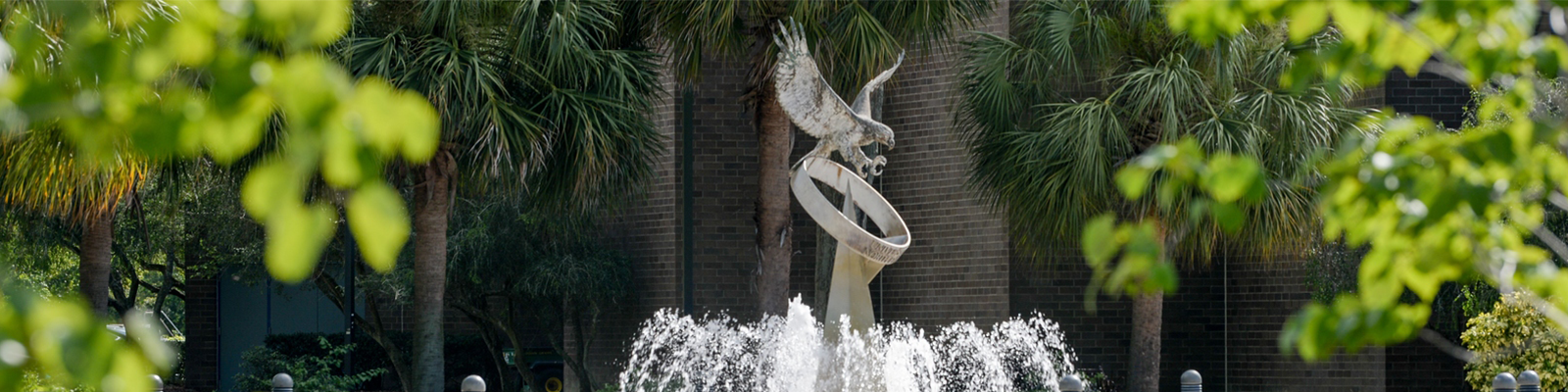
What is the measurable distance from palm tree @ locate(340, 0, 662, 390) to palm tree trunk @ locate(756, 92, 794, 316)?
1054 mm

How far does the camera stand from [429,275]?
14.4 metres

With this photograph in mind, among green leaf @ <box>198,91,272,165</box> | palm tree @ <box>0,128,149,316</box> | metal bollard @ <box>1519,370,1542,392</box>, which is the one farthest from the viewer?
palm tree @ <box>0,128,149,316</box>

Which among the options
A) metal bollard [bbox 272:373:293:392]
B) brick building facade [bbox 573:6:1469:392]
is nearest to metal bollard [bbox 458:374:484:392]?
metal bollard [bbox 272:373:293:392]

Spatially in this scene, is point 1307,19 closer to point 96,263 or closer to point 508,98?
point 508,98

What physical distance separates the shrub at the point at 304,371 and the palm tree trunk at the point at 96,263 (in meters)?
1.82

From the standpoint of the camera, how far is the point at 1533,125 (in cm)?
259

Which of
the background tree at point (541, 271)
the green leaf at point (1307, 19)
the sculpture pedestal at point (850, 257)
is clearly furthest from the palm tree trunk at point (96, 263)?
the green leaf at point (1307, 19)

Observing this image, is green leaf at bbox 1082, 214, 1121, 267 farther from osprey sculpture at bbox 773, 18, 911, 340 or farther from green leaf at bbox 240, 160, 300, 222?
osprey sculpture at bbox 773, 18, 911, 340

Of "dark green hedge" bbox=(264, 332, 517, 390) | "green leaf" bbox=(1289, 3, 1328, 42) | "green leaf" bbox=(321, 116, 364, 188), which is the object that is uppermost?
"green leaf" bbox=(1289, 3, 1328, 42)

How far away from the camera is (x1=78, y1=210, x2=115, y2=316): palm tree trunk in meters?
13.0

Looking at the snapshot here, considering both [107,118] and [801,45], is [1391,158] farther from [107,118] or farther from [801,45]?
[801,45]

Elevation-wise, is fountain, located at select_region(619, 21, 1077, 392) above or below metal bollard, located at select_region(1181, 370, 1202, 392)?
above

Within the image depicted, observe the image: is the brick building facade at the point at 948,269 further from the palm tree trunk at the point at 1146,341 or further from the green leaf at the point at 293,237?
the green leaf at the point at 293,237

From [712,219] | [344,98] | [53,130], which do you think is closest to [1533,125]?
Result: [344,98]
